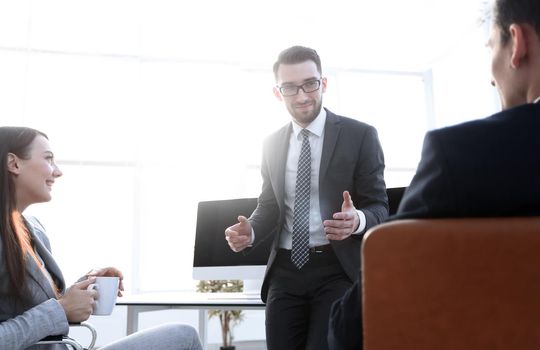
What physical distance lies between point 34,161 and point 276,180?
900 millimetres

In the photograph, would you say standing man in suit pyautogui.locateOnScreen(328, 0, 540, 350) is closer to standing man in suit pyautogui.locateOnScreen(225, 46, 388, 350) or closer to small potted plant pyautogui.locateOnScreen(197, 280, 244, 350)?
standing man in suit pyautogui.locateOnScreen(225, 46, 388, 350)

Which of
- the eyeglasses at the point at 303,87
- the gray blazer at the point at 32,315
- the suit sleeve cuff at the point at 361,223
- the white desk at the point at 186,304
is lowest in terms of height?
the white desk at the point at 186,304

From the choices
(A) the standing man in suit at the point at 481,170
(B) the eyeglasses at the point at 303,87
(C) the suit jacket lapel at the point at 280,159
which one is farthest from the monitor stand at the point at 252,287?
(A) the standing man in suit at the point at 481,170

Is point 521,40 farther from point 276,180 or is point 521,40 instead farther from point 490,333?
point 276,180

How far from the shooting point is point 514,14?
86cm

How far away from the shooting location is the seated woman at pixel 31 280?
4.70 ft

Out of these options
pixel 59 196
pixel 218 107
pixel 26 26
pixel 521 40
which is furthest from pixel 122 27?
pixel 521 40

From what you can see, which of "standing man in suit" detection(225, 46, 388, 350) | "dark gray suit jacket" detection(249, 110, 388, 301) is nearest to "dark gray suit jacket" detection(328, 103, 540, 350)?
"standing man in suit" detection(225, 46, 388, 350)

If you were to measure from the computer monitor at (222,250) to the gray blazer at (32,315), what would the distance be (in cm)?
131

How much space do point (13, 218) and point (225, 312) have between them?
343 cm

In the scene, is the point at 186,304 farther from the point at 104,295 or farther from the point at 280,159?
the point at 280,159

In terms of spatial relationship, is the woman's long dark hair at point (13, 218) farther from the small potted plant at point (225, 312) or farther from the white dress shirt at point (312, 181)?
the small potted plant at point (225, 312)

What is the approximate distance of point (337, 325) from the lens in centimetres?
84

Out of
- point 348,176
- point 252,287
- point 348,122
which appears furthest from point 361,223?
point 252,287
